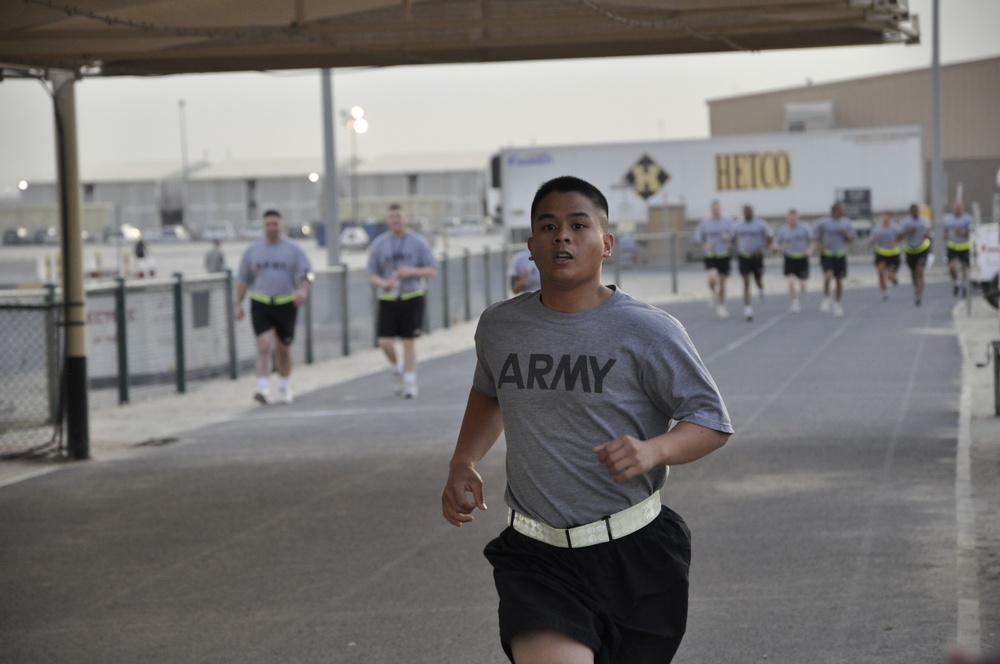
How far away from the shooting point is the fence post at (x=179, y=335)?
18.0m

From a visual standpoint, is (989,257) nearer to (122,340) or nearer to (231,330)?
(231,330)

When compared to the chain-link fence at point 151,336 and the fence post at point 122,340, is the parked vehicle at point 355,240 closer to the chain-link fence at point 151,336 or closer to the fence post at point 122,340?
the chain-link fence at point 151,336

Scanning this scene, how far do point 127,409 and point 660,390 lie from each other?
13.3m

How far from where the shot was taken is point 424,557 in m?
8.34

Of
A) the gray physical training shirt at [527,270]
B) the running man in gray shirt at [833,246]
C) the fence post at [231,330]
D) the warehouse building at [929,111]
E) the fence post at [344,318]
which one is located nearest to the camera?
the gray physical training shirt at [527,270]

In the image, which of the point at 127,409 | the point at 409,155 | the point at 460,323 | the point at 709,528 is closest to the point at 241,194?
the point at 409,155

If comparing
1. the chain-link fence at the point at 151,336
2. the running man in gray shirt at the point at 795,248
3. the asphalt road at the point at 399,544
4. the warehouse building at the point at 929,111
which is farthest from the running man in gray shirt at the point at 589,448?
the warehouse building at the point at 929,111

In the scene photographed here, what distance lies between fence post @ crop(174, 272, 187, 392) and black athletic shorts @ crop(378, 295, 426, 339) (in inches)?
117

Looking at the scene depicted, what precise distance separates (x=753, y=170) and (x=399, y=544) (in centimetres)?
3857

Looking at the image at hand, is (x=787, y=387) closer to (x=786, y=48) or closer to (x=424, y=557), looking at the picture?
(x=786, y=48)

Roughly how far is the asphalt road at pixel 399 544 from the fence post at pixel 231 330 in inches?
174

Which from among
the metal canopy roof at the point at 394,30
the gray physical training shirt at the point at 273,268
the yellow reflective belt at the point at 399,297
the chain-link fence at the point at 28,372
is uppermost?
the metal canopy roof at the point at 394,30

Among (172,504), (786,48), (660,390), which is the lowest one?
(172,504)

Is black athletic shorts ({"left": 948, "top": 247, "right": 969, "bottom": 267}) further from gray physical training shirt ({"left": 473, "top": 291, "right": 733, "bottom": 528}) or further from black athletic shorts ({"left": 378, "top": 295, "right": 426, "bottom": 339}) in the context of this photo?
gray physical training shirt ({"left": 473, "top": 291, "right": 733, "bottom": 528})
